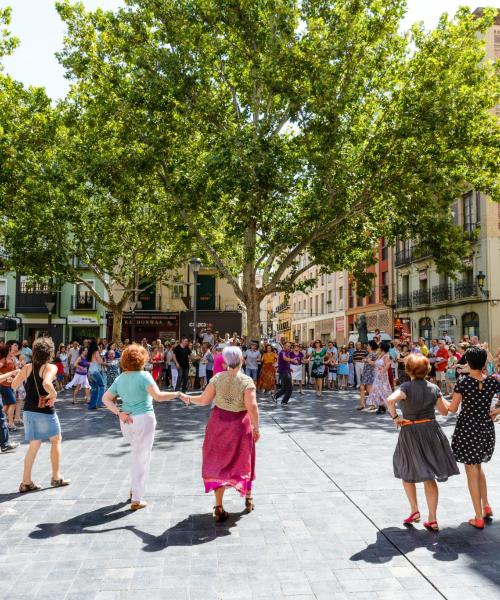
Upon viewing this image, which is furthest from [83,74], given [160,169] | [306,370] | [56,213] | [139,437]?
[139,437]

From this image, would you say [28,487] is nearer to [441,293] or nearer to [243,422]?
[243,422]

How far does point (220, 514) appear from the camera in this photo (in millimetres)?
5266

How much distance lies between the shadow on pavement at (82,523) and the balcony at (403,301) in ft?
122

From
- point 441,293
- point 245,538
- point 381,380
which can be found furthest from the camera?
point 441,293

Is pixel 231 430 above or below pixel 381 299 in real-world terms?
below

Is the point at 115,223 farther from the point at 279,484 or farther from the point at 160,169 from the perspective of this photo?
the point at 279,484

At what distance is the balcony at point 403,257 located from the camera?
136 feet

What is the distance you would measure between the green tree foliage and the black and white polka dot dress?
15.4 m

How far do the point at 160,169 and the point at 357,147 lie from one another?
6.91 metres

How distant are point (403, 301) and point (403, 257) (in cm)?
329

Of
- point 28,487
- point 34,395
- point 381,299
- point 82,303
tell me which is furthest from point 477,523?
point 381,299

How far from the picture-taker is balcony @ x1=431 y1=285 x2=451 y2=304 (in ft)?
116

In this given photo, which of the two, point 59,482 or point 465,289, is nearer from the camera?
point 59,482

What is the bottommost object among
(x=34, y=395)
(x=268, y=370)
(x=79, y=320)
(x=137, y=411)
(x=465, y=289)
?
(x=268, y=370)
